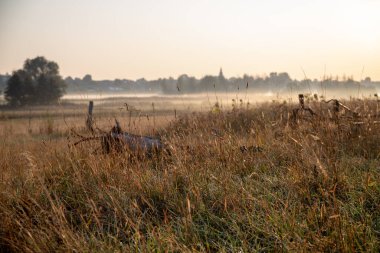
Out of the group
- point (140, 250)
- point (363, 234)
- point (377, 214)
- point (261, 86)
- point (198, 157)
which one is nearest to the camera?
point (363, 234)

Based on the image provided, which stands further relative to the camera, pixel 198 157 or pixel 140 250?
pixel 198 157

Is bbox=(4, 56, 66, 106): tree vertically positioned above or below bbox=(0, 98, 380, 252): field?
above

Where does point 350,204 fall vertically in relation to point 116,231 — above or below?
above

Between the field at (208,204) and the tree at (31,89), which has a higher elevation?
the tree at (31,89)

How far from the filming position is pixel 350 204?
7.97ft

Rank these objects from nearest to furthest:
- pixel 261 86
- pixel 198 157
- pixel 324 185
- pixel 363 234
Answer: pixel 363 234 → pixel 324 185 → pixel 198 157 → pixel 261 86

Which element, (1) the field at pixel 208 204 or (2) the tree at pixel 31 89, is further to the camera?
(2) the tree at pixel 31 89

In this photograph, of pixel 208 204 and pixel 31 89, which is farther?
pixel 31 89

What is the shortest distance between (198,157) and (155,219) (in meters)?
1.48

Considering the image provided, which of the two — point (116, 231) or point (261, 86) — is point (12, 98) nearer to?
point (116, 231)

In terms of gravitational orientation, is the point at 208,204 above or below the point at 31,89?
below

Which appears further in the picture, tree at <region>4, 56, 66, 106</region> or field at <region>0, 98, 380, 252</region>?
tree at <region>4, 56, 66, 106</region>

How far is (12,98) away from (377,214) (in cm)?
5261

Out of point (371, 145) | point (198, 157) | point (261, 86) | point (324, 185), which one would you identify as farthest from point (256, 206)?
point (261, 86)
